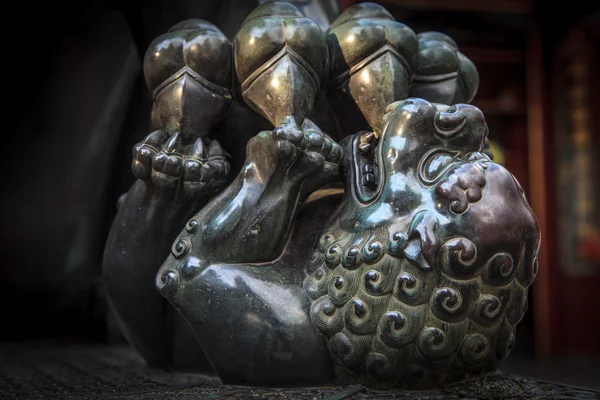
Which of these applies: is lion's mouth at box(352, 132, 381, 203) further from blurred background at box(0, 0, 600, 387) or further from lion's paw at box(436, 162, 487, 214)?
blurred background at box(0, 0, 600, 387)

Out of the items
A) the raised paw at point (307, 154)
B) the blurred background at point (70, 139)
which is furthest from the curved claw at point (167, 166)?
the blurred background at point (70, 139)

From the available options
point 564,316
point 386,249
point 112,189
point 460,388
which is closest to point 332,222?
point 386,249

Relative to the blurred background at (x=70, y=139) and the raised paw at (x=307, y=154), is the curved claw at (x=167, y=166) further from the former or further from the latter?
the blurred background at (x=70, y=139)

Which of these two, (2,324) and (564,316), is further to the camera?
(564,316)

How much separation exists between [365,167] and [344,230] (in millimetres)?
90

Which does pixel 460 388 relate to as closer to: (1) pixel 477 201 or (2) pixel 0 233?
(1) pixel 477 201

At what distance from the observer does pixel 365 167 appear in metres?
0.81

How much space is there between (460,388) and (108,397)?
1.29 ft

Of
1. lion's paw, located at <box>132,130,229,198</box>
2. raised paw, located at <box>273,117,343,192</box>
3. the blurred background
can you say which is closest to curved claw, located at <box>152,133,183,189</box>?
lion's paw, located at <box>132,130,229,198</box>

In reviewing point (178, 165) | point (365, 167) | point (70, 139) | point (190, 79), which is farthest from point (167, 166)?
point (70, 139)

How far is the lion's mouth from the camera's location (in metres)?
0.77

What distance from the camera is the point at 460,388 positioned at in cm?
75

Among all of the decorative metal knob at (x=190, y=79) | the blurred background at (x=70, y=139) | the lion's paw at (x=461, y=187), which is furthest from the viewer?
the blurred background at (x=70, y=139)

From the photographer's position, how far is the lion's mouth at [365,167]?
774 mm
